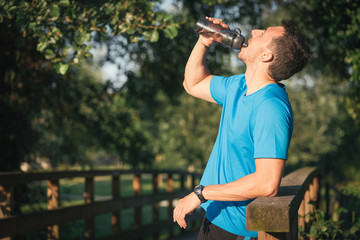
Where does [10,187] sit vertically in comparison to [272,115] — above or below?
below

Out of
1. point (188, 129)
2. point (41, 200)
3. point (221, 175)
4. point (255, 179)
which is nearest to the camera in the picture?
point (255, 179)

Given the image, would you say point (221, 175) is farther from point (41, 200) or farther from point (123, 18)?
point (41, 200)

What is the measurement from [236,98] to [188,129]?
31154mm

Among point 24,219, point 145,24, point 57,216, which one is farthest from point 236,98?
point 57,216

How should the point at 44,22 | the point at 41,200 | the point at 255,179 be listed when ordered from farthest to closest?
1. the point at 41,200
2. the point at 44,22
3. the point at 255,179

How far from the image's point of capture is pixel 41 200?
6.31 metres

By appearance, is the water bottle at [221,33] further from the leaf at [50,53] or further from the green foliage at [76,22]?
the leaf at [50,53]

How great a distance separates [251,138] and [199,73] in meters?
0.86

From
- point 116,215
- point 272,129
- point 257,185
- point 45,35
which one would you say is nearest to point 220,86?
point 272,129

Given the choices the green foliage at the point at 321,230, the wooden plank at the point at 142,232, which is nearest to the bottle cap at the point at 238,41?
the green foliage at the point at 321,230

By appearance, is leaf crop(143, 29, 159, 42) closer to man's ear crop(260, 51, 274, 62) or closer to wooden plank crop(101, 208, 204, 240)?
man's ear crop(260, 51, 274, 62)

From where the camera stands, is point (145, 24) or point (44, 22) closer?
point (44, 22)

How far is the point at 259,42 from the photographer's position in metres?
2.38

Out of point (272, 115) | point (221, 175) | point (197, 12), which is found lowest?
point (221, 175)
